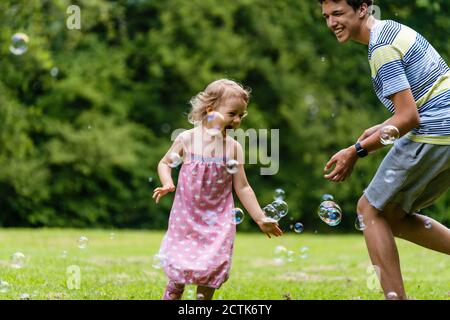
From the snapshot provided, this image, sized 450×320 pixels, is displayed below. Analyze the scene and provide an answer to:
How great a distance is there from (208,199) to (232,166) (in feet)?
0.60

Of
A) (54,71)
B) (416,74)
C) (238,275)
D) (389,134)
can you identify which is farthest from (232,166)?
(54,71)

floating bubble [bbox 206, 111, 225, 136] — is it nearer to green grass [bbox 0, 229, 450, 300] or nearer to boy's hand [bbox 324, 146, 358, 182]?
boy's hand [bbox 324, 146, 358, 182]

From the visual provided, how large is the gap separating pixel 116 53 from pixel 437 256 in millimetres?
10816

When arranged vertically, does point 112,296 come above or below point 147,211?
above

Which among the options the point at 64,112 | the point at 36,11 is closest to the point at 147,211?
the point at 64,112

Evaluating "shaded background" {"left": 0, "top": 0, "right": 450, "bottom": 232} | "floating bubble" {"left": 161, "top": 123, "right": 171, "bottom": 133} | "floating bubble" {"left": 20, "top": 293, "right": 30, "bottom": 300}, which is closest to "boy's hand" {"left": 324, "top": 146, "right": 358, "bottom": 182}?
"floating bubble" {"left": 20, "top": 293, "right": 30, "bottom": 300}

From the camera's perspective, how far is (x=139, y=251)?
940cm

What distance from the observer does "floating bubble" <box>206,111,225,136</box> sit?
12.0ft

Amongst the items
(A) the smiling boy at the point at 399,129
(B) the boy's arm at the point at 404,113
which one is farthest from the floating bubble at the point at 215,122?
(B) the boy's arm at the point at 404,113

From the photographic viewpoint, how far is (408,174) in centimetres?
345

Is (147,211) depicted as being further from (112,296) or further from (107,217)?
(112,296)

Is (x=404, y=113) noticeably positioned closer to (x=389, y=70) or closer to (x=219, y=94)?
(x=389, y=70)

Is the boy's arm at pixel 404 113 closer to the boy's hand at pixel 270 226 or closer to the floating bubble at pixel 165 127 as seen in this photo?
the boy's hand at pixel 270 226

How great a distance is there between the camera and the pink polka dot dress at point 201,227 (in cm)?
353
